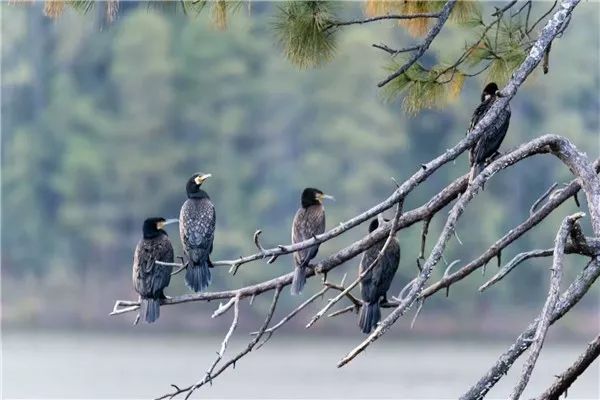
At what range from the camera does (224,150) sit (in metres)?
30.1

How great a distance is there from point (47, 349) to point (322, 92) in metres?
7.60

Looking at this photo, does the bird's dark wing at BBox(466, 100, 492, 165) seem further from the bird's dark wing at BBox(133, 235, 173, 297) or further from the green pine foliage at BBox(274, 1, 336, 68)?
the bird's dark wing at BBox(133, 235, 173, 297)

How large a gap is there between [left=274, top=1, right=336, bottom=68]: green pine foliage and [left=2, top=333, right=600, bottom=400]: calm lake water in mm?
13498

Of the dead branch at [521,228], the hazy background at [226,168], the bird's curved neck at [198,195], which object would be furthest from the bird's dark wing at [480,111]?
the hazy background at [226,168]

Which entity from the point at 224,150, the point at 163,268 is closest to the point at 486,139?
the point at 163,268

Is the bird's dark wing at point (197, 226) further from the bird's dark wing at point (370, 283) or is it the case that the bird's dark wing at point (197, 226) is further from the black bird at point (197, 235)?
the bird's dark wing at point (370, 283)

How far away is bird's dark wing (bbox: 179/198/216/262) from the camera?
7.54 m

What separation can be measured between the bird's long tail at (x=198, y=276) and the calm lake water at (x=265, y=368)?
12146 millimetres

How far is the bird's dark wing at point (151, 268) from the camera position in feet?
24.4

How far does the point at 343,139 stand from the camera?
96.4 feet

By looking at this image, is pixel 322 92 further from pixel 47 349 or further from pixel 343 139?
pixel 47 349

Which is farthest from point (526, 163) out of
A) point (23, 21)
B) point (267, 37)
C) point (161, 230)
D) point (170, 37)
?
point (161, 230)

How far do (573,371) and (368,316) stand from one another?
2210mm

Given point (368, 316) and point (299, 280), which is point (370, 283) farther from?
point (299, 280)
